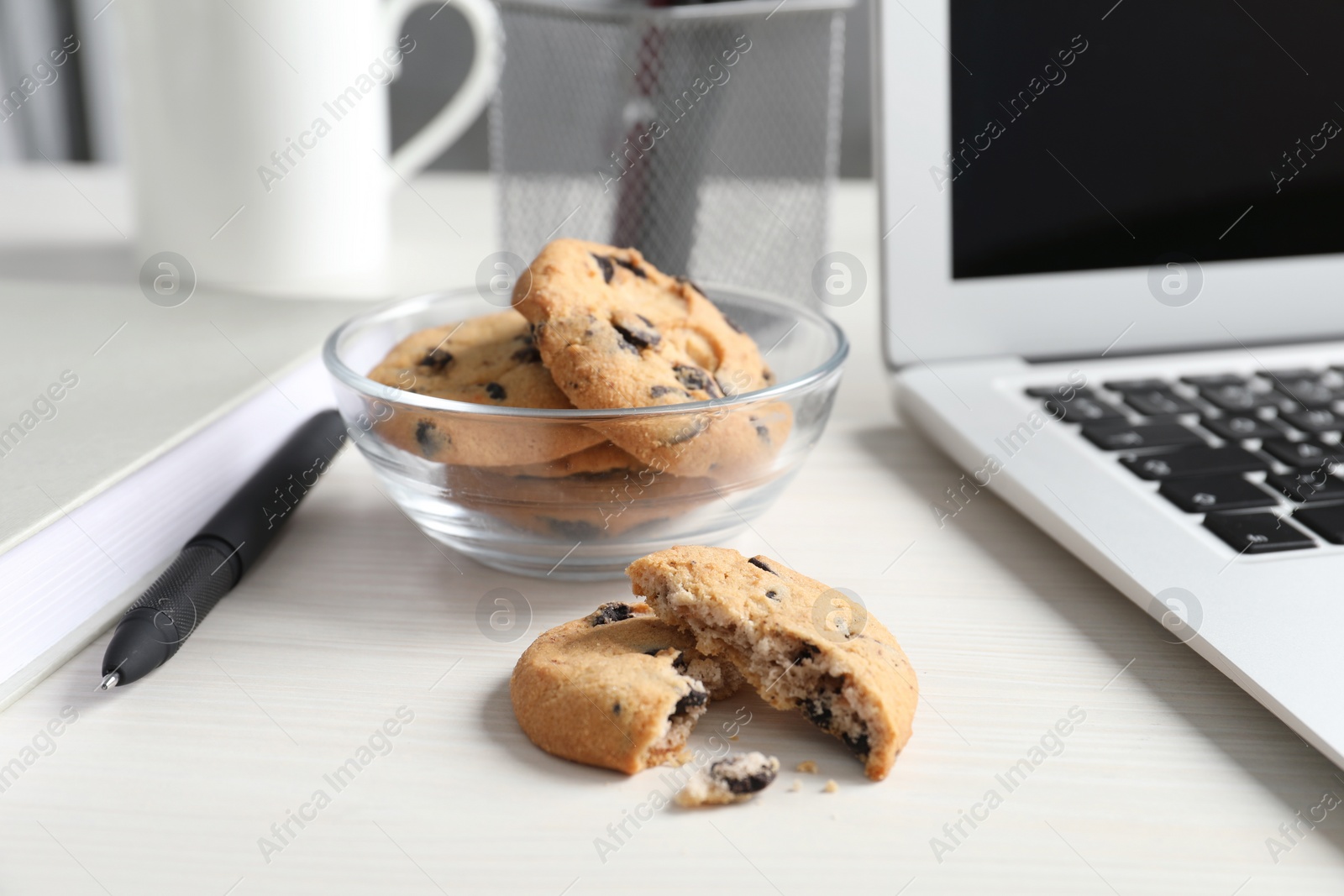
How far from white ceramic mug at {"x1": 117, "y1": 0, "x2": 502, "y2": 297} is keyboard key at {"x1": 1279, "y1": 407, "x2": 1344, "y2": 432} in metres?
0.74

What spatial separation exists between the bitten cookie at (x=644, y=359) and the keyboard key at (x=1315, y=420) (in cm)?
36

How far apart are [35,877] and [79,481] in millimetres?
246

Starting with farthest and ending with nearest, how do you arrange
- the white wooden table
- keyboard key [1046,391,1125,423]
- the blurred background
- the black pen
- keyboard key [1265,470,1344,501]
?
the blurred background, keyboard key [1046,391,1125,423], keyboard key [1265,470,1344,501], the black pen, the white wooden table

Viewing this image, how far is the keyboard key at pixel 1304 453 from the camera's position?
64 cm

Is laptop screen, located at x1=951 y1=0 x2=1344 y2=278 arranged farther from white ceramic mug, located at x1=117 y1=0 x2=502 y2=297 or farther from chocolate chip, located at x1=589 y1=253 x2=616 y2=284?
white ceramic mug, located at x1=117 y1=0 x2=502 y2=297

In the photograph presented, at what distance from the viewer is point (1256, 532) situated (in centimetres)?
55

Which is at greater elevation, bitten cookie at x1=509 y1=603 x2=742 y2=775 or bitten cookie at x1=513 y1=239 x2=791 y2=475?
bitten cookie at x1=513 y1=239 x2=791 y2=475

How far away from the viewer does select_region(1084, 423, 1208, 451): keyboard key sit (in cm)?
67

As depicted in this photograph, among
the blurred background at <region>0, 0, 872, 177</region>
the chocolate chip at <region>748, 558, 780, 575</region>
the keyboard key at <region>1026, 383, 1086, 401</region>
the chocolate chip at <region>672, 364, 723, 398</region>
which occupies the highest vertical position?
the chocolate chip at <region>672, 364, 723, 398</region>

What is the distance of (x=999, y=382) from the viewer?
79cm

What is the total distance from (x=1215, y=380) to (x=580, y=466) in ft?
1.67

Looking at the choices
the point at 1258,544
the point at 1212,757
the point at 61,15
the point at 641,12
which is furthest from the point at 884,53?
the point at 61,15

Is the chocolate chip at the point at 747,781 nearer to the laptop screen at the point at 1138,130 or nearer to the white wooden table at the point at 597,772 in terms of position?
the white wooden table at the point at 597,772

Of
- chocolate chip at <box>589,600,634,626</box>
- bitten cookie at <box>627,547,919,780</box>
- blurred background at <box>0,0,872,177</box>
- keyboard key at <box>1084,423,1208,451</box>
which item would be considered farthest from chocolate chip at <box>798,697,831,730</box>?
blurred background at <box>0,0,872,177</box>
